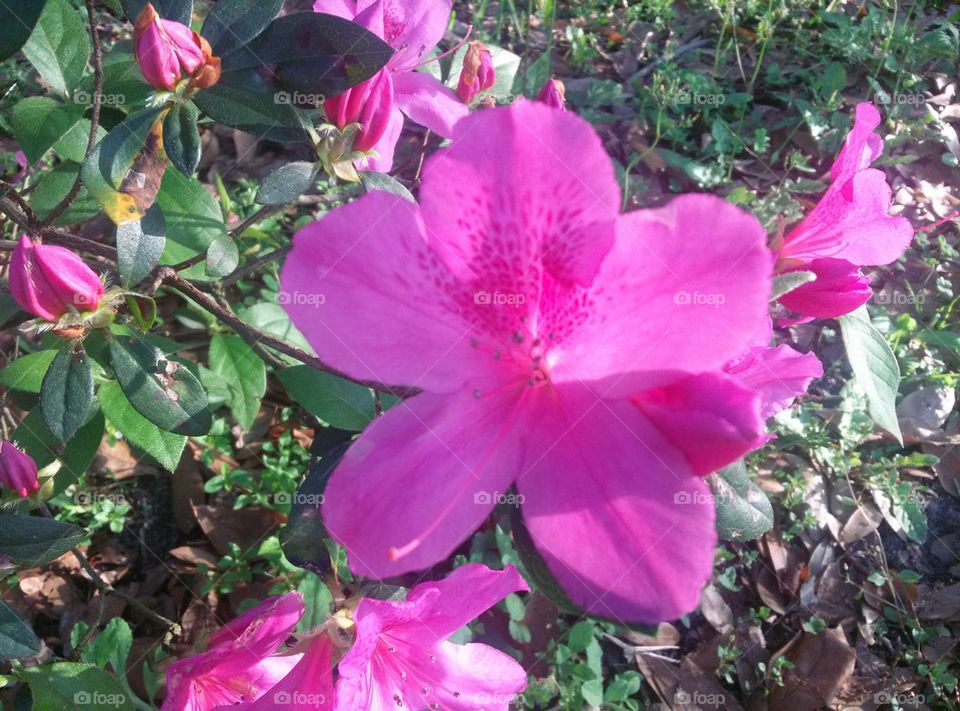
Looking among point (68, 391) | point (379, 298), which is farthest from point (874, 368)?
point (68, 391)

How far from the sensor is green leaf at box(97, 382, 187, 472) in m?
1.52

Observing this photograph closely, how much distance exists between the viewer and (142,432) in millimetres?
1536

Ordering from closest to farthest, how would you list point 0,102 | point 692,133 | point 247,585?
point 0,102 < point 247,585 < point 692,133

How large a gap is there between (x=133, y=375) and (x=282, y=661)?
1.78 ft

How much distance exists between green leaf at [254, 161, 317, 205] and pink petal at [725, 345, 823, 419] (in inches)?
30.0

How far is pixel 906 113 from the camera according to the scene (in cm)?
345

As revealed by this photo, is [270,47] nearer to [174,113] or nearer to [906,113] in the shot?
[174,113]

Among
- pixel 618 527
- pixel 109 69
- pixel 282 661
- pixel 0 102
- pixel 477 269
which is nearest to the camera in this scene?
pixel 618 527

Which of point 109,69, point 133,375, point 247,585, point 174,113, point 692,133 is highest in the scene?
point 174,113

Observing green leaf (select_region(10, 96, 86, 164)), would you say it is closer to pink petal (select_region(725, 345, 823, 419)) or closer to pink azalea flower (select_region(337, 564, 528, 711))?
pink azalea flower (select_region(337, 564, 528, 711))

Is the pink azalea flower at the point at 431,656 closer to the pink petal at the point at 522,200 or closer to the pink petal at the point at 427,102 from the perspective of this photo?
the pink petal at the point at 522,200

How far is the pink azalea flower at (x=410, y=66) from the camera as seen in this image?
1376 mm

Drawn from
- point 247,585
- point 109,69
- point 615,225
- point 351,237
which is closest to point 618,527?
point 615,225

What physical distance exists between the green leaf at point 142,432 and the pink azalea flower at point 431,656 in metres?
0.59
